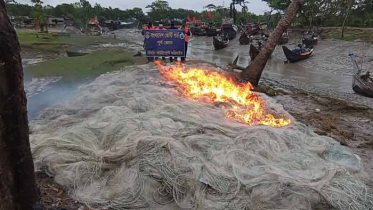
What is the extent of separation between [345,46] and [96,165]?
24246 mm

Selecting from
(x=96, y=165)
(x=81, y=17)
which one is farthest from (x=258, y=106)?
(x=81, y=17)

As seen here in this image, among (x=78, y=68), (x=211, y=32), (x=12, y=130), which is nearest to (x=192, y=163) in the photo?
→ (x=12, y=130)

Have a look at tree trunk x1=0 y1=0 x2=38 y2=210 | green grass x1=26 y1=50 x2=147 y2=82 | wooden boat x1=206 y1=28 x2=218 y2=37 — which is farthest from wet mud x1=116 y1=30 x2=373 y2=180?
wooden boat x1=206 y1=28 x2=218 y2=37

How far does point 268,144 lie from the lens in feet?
13.9

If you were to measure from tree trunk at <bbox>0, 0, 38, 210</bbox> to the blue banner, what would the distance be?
32.6 feet

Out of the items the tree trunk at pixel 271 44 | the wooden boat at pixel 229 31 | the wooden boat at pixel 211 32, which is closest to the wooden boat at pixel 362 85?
the tree trunk at pixel 271 44

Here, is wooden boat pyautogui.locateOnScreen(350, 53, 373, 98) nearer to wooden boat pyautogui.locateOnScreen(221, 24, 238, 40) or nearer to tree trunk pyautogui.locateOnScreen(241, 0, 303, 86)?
tree trunk pyautogui.locateOnScreen(241, 0, 303, 86)

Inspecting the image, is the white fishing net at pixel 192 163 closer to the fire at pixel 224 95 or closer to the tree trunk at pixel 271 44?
the fire at pixel 224 95

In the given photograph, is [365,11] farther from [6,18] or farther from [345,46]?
[6,18]

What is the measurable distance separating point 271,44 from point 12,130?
381 inches

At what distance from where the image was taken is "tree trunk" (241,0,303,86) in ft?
33.7

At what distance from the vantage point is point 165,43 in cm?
1223

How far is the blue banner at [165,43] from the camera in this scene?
1203 centimetres

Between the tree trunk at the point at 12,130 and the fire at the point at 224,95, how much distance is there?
380 cm
